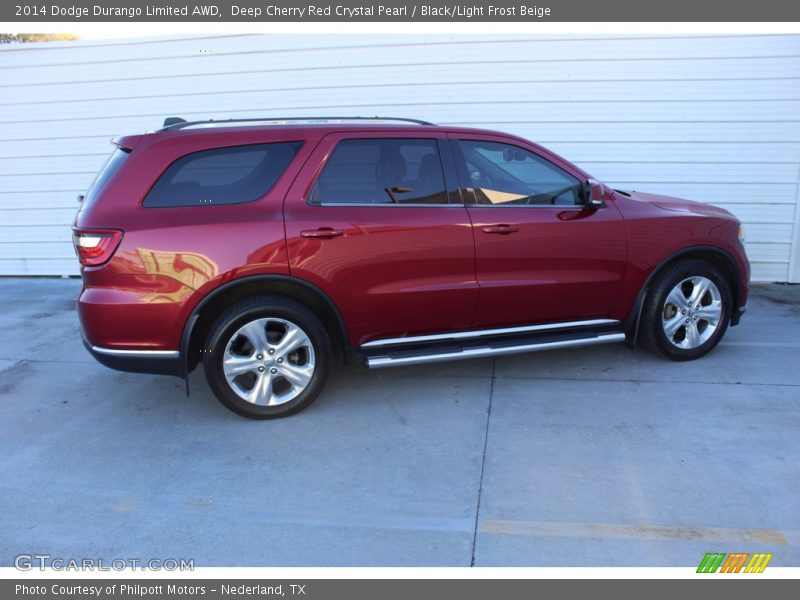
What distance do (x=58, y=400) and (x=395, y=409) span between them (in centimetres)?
249

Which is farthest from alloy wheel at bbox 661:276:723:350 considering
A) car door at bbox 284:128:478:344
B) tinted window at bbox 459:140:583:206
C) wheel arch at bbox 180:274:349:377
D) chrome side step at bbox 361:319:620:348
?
wheel arch at bbox 180:274:349:377

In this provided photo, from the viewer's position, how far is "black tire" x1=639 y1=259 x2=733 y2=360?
4777 millimetres

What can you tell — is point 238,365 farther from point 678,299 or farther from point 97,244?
point 678,299

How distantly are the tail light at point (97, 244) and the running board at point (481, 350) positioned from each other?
5.69ft

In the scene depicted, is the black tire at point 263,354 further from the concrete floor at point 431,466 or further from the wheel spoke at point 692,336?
the wheel spoke at point 692,336

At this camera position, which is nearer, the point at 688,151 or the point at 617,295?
the point at 617,295

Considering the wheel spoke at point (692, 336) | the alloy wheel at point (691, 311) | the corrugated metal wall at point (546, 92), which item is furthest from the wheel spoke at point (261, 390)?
the corrugated metal wall at point (546, 92)

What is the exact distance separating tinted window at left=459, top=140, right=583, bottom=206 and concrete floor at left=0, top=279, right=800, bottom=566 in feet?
4.36

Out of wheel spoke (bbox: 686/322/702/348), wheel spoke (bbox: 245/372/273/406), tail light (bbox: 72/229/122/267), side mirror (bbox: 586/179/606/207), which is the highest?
side mirror (bbox: 586/179/606/207)

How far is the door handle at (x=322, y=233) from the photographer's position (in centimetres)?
400

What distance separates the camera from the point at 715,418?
4012 mm

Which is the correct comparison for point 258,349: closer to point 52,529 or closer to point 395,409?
point 395,409

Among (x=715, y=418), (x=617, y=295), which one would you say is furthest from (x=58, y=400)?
(x=715, y=418)

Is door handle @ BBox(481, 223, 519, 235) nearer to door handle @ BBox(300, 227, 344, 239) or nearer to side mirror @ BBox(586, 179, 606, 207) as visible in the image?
side mirror @ BBox(586, 179, 606, 207)
